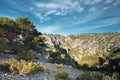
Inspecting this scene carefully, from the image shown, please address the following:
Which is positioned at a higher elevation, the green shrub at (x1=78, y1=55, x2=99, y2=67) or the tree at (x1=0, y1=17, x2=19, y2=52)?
the tree at (x1=0, y1=17, x2=19, y2=52)

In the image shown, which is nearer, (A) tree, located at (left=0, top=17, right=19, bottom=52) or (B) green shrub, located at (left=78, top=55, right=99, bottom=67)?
(B) green shrub, located at (left=78, top=55, right=99, bottom=67)

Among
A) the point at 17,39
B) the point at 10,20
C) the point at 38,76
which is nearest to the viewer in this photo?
the point at 38,76

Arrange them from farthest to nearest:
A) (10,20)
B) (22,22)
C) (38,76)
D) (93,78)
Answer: (22,22) → (10,20) → (93,78) → (38,76)

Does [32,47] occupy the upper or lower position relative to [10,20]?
lower

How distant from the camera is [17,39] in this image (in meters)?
31.6

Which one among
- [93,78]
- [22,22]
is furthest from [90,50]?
[93,78]

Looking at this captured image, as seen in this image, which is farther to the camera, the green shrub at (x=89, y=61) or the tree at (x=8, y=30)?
the tree at (x=8, y=30)

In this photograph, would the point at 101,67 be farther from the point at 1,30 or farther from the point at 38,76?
the point at 38,76

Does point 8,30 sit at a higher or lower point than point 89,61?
higher

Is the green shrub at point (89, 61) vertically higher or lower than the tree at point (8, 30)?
lower

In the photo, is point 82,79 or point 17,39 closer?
point 82,79

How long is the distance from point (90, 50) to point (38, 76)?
178 meters

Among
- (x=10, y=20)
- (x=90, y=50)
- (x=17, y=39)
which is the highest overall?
(x=10, y=20)

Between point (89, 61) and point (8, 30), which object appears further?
point (8, 30)
